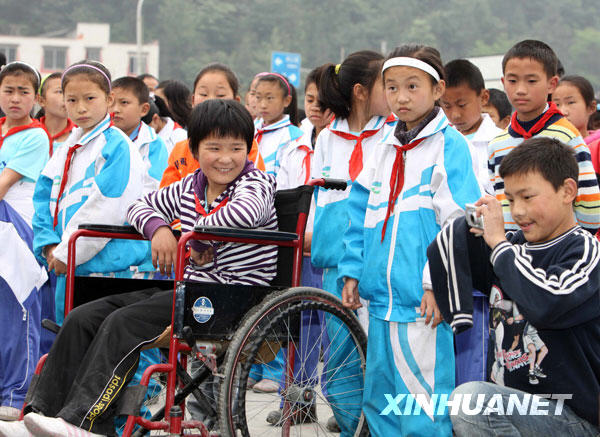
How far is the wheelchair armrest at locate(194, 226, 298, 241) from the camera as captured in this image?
299 cm

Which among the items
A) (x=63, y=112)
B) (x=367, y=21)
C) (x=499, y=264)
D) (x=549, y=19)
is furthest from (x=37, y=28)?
(x=499, y=264)

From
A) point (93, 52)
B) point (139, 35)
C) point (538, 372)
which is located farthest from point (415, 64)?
point (93, 52)

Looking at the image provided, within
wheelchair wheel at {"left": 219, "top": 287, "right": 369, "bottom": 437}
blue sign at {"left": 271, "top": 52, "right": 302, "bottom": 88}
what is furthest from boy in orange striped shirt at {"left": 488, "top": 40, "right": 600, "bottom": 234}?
blue sign at {"left": 271, "top": 52, "right": 302, "bottom": 88}

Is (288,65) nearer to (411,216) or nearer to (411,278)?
(411,216)

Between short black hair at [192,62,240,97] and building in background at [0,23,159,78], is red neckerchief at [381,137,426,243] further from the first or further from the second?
building in background at [0,23,159,78]

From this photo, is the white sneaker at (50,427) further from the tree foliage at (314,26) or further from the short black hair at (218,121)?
the tree foliage at (314,26)

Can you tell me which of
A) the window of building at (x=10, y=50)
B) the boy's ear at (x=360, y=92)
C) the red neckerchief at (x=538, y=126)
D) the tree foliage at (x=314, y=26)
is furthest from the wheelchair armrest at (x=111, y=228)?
the tree foliage at (x=314, y=26)

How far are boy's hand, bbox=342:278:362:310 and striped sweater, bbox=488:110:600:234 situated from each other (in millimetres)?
683

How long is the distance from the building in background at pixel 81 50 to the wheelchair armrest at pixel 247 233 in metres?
55.8

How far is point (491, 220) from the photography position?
2.54 metres

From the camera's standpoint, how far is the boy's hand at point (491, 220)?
252cm

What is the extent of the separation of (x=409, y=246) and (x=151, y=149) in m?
2.92

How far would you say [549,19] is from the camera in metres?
65.6

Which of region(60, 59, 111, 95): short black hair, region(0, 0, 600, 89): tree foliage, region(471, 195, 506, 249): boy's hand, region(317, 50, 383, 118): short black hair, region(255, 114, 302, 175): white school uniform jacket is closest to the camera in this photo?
region(471, 195, 506, 249): boy's hand
